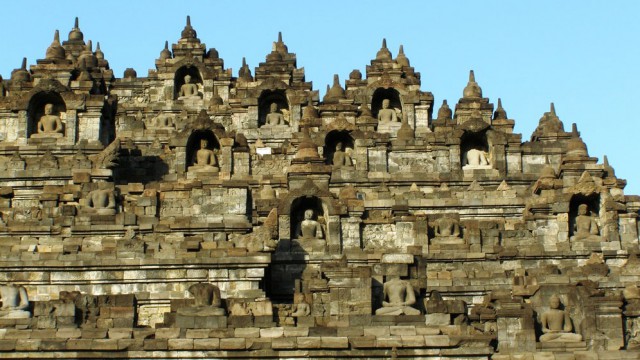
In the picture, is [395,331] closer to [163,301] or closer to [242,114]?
[163,301]

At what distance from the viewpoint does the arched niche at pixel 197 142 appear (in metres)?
88.1

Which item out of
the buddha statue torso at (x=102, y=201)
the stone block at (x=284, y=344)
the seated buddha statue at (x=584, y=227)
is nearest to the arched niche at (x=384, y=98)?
the seated buddha statue at (x=584, y=227)

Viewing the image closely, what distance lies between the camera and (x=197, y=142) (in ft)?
290

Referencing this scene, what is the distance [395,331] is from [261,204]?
48.2ft

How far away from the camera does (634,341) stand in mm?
69500

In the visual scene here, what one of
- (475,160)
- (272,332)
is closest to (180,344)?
(272,332)

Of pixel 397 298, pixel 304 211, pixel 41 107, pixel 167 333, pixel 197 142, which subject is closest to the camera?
pixel 167 333

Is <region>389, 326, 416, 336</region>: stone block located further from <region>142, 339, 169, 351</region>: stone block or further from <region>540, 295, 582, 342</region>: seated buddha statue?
<region>142, 339, 169, 351</region>: stone block

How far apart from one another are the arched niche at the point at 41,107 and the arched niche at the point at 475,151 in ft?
56.5

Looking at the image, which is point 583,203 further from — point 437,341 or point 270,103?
point 270,103

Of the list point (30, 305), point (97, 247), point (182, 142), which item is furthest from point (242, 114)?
point (30, 305)

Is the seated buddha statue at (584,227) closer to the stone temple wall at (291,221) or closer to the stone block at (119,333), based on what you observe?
the stone temple wall at (291,221)

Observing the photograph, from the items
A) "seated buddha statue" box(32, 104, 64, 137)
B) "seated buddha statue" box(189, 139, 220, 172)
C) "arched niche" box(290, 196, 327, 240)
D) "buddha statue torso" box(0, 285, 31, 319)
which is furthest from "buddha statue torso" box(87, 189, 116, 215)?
"seated buddha statue" box(32, 104, 64, 137)

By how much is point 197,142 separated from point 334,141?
5825mm
